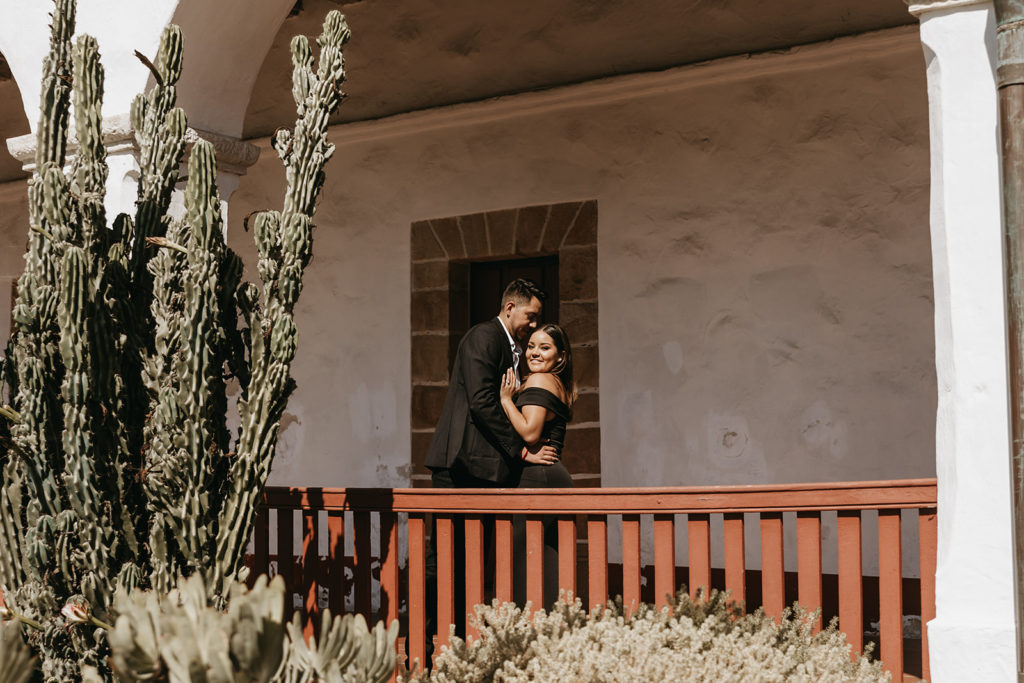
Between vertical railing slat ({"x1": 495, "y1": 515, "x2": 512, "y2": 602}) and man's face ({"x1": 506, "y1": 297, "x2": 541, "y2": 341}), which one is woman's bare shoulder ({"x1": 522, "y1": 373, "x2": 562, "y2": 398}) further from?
vertical railing slat ({"x1": 495, "y1": 515, "x2": 512, "y2": 602})

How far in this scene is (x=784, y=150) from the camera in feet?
21.3

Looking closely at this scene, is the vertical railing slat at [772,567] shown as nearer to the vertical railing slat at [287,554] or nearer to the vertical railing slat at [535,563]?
the vertical railing slat at [535,563]

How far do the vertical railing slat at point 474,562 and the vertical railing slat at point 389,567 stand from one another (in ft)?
0.82

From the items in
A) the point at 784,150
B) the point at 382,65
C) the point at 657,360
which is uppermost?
the point at 382,65

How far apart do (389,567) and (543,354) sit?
4.01 ft

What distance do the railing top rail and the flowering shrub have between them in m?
0.31

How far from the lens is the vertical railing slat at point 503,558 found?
4.03 metres

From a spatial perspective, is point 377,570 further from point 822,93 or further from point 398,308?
point 822,93

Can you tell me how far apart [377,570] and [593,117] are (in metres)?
3.09

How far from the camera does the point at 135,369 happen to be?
3475mm

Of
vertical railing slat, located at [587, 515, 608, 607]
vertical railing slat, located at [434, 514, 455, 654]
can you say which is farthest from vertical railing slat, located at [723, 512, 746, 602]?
vertical railing slat, located at [434, 514, 455, 654]

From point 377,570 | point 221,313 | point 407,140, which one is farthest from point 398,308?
point 221,313

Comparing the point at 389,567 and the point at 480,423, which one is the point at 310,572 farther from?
the point at 480,423

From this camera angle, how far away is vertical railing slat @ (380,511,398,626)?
4.09m
